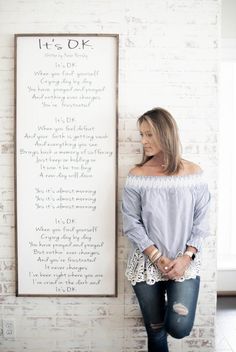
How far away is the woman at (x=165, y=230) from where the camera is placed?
1783mm

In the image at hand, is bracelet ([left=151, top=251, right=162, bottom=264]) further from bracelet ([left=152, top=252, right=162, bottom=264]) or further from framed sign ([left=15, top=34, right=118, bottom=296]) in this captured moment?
framed sign ([left=15, top=34, right=118, bottom=296])

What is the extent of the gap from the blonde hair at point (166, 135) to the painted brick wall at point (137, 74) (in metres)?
0.29

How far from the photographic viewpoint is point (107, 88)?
6.87ft

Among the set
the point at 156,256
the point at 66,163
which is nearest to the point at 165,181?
the point at 156,256

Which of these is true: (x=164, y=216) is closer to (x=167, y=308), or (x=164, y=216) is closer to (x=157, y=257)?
(x=157, y=257)

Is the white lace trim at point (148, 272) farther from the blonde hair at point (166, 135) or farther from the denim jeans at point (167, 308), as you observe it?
the blonde hair at point (166, 135)

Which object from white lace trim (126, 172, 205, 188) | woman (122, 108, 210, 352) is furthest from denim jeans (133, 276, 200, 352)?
white lace trim (126, 172, 205, 188)

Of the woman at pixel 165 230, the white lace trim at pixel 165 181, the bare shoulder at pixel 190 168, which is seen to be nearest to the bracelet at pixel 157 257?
the woman at pixel 165 230

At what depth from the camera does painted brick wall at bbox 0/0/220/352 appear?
2084 millimetres

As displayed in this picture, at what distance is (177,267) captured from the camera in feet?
5.79

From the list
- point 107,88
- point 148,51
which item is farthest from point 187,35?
point 107,88

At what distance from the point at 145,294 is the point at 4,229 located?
978 millimetres

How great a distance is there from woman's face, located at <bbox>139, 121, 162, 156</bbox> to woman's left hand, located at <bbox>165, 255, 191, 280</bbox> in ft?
1.91

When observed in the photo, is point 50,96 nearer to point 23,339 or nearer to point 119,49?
point 119,49
